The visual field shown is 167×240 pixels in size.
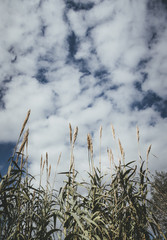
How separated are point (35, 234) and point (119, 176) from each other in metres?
1.14

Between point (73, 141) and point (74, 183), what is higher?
point (73, 141)

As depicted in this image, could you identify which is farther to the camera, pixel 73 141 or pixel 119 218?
pixel 73 141

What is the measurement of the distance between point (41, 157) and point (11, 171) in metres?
0.91

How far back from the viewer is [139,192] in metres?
1.70

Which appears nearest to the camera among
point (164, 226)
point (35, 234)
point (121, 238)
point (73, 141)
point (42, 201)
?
point (121, 238)

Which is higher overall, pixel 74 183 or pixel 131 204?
pixel 74 183

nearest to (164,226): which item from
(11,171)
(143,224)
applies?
(143,224)

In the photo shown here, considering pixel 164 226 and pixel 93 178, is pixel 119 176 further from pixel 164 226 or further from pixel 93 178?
pixel 164 226

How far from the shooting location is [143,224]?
60.9 inches

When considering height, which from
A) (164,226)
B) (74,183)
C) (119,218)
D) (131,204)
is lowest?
(164,226)

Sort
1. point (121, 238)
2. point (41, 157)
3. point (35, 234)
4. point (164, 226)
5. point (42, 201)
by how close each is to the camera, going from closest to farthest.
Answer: point (121, 238) < point (35, 234) < point (42, 201) < point (41, 157) < point (164, 226)

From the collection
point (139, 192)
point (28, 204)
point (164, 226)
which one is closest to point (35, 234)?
point (28, 204)

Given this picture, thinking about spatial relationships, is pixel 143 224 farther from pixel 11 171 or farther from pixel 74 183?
pixel 11 171

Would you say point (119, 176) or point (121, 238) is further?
point (119, 176)
